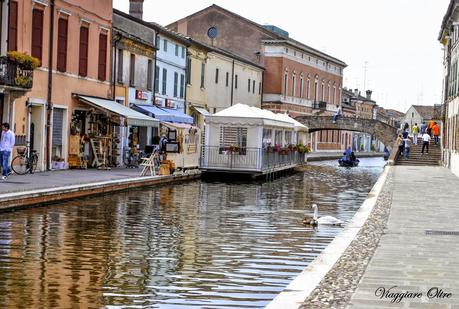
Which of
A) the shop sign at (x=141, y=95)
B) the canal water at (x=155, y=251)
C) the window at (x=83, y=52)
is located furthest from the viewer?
the shop sign at (x=141, y=95)

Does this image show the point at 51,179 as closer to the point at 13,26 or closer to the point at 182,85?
the point at 13,26

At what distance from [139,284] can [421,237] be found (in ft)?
17.7

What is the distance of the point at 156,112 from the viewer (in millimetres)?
42188

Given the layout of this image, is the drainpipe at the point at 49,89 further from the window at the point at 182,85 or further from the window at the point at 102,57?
the window at the point at 182,85

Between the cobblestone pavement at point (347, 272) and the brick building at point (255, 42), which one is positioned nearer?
the cobblestone pavement at point (347, 272)

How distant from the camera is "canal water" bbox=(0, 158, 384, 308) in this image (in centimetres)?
990

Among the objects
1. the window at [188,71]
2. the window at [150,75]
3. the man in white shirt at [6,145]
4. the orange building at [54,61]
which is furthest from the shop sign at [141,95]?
the man in white shirt at [6,145]

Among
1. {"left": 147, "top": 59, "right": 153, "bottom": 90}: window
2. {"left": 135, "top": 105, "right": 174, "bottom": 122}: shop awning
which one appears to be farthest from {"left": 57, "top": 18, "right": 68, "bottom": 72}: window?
{"left": 147, "top": 59, "right": 153, "bottom": 90}: window

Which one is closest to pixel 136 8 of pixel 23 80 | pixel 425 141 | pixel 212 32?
pixel 425 141

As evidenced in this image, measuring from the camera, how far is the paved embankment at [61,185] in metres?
19.7

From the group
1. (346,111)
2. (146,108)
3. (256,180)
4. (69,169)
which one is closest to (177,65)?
(146,108)

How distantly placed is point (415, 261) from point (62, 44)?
23.3m

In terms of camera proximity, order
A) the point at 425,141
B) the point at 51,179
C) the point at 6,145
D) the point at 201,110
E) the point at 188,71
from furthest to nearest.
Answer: the point at 201,110, the point at 425,141, the point at 188,71, the point at 51,179, the point at 6,145

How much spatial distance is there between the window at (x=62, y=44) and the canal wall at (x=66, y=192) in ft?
18.0
